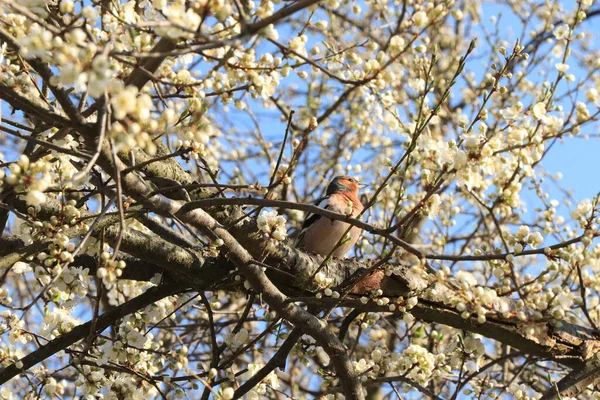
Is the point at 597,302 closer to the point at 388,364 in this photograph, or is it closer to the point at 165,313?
the point at 388,364

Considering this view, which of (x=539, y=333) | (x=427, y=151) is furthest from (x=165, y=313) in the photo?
(x=539, y=333)

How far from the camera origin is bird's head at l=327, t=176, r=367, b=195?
5.64 metres

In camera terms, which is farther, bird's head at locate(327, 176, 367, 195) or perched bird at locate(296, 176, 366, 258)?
bird's head at locate(327, 176, 367, 195)

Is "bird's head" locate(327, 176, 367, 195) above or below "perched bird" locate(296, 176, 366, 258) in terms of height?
above

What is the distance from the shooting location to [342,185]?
5719 mm

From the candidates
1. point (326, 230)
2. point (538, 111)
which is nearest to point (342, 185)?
point (326, 230)

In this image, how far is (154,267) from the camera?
347 centimetres

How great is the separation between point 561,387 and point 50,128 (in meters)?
2.78

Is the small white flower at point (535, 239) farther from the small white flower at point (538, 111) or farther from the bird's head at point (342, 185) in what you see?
the bird's head at point (342, 185)

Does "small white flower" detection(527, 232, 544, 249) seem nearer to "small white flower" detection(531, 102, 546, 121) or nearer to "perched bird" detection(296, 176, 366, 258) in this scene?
"small white flower" detection(531, 102, 546, 121)

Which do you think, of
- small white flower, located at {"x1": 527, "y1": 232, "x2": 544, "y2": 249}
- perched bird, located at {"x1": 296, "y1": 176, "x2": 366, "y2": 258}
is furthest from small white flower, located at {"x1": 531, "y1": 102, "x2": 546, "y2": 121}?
perched bird, located at {"x1": 296, "y1": 176, "x2": 366, "y2": 258}

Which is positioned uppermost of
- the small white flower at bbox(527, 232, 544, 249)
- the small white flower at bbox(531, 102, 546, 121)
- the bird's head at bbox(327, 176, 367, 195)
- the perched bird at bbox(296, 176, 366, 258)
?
the bird's head at bbox(327, 176, 367, 195)

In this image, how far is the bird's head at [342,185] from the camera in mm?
5645

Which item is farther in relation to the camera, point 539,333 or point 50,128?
point 539,333
